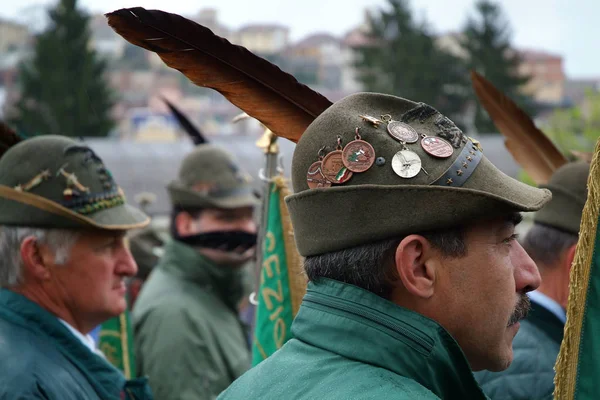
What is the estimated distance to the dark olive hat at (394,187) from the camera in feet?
6.24

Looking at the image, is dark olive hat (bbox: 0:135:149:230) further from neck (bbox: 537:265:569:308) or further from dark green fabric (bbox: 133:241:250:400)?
neck (bbox: 537:265:569:308)

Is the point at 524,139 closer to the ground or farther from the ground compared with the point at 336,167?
farther from the ground

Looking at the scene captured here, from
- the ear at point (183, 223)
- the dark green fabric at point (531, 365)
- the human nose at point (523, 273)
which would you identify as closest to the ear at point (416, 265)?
the human nose at point (523, 273)

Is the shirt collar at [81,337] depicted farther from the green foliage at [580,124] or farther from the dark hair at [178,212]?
the green foliage at [580,124]

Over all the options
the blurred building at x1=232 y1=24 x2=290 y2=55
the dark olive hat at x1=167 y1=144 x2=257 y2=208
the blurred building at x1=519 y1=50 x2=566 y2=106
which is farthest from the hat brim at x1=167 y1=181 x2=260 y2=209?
the blurred building at x1=232 y1=24 x2=290 y2=55

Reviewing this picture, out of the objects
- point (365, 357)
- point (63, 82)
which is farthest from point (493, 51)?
point (365, 357)

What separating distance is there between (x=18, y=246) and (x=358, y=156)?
1.83m

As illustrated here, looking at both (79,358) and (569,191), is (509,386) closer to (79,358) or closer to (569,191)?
(569,191)

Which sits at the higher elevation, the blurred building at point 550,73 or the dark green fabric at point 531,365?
the blurred building at point 550,73

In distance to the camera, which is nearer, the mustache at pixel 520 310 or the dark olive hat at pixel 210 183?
the mustache at pixel 520 310

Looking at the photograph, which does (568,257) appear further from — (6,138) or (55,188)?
(6,138)

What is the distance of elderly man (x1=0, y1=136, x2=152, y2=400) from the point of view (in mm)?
3189

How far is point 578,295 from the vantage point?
6.78 ft

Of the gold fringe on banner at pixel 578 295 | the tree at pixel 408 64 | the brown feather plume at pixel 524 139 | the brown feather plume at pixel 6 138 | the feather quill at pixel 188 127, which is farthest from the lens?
the tree at pixel 408 64
